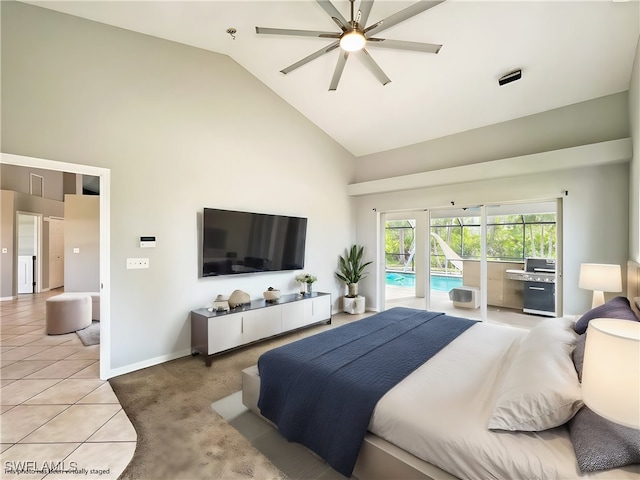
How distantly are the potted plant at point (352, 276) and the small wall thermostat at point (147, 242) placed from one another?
3493mm

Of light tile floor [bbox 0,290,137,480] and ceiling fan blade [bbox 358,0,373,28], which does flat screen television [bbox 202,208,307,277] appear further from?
ceiling fan blade [bbox 358,0,373,28]

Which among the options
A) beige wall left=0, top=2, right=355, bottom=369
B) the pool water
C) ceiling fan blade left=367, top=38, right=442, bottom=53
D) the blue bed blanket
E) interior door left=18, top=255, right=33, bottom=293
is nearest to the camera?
the blue bed blanket

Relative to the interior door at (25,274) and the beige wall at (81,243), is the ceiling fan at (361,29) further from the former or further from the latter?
the interior door at (25,274)

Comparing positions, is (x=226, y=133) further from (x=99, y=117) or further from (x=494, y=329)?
(x=494, y=329)

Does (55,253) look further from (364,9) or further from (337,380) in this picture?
(364,9)

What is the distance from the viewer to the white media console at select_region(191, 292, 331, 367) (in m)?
3.53

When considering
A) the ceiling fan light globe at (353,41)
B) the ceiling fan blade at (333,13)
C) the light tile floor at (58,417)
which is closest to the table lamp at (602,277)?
the ceiling fan light globe at (353,41)

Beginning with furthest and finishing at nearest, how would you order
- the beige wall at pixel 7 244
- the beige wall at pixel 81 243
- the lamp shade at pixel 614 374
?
the beige wall at pixel 7 244 → the beige wall at pixel 81 243 → the lamp shade at pixel 614 374

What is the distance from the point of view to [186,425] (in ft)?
7.66

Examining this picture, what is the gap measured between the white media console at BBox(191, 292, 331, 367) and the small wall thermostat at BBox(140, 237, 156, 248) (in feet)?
3.27

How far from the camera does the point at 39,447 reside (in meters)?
2.07

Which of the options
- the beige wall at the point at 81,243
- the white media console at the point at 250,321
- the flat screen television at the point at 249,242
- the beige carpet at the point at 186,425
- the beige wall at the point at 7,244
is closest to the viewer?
the beige carpet at the point at 186,425

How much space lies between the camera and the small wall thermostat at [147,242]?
3.39 metres

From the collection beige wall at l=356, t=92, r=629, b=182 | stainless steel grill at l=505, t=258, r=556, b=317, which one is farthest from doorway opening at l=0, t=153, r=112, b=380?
stainless steel grill at l=505, t=258, r=556, b=317
